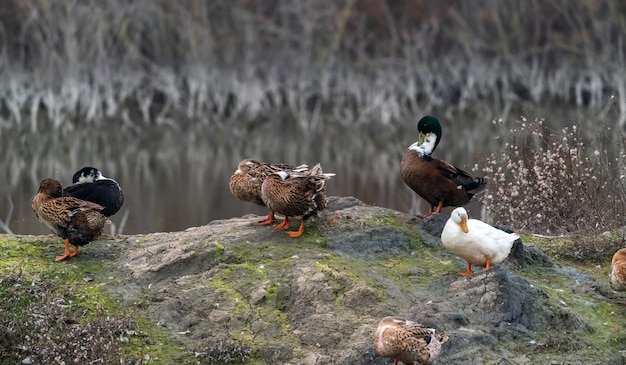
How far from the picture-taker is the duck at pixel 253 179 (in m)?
9.65

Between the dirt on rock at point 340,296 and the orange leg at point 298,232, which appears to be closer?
the dirt on rock at point 340,296

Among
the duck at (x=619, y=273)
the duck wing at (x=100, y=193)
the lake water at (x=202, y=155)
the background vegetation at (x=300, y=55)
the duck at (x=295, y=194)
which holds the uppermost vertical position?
the duck at (x=295, y=194)

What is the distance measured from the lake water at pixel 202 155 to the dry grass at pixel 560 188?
111 inches

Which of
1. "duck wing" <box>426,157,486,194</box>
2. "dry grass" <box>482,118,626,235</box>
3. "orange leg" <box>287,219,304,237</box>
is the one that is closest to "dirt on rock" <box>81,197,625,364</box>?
"orange leg" <box>287,219,304,237</box>

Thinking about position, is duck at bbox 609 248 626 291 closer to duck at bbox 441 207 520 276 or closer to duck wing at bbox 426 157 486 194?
duck at bbox 441 207 520 276

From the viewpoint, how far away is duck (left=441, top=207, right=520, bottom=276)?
8578 millimetres

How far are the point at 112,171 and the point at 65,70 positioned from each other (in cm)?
884

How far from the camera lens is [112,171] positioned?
82.0 ft

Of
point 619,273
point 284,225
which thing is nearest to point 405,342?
point 619,273

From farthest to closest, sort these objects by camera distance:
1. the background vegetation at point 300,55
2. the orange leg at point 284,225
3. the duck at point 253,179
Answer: the background vegetation at point 300,55, the duck at point 253,179, the orange leg at point 284,225

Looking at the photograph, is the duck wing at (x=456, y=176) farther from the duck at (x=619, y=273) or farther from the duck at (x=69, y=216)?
the duck at (x=69, y=216)

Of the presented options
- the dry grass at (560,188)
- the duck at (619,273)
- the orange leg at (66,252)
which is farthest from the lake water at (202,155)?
the orange leg at (66,252)

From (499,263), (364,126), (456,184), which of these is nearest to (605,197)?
(456,184)

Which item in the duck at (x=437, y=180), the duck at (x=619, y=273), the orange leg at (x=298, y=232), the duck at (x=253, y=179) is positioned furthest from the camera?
the duck at (x=437, y=180)
